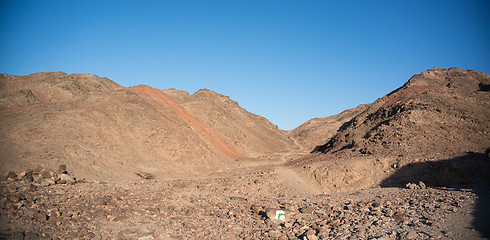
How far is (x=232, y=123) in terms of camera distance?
5775cm

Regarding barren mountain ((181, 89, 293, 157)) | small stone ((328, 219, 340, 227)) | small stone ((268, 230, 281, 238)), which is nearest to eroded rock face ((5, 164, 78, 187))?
small stone ((268, 230, 281, 238))

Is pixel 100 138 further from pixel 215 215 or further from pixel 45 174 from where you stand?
pixel 215 215

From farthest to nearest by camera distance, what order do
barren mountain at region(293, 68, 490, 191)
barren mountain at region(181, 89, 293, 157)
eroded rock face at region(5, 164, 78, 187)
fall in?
barren mountain at region(181, 89, 293, 157) < barren mountain at region(293, 68, 490, 191) < eroded rock face at region(5, 164, 78, 187)

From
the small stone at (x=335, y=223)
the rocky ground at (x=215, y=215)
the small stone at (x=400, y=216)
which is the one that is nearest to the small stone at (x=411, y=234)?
the rocky ground at (x=215, y=215)

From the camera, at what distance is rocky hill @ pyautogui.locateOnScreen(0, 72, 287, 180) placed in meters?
20.3

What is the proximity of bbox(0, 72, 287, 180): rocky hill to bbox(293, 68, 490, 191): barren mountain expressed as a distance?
12.3 meters

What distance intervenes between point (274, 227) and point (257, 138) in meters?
48.0

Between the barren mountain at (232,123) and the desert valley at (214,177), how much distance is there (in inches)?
191

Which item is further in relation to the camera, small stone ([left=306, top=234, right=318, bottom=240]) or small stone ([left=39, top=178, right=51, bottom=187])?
small stone ([left=39, top=178, right=51, bottom=187])

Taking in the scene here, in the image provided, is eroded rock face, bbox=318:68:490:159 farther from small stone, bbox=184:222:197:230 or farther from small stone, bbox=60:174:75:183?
small stone, bbox=60:174:75:183

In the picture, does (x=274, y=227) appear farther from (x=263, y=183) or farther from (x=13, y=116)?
(x=13, y=116)

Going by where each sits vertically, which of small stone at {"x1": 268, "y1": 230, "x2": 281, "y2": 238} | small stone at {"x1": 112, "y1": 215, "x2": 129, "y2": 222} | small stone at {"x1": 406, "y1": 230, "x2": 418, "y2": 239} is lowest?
small stone at {"x1": 406, "y1": 230, "x2": 418, "y2": 239}

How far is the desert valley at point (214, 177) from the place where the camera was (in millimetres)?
9266

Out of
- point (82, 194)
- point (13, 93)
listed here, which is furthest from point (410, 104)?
point (13, 93)
